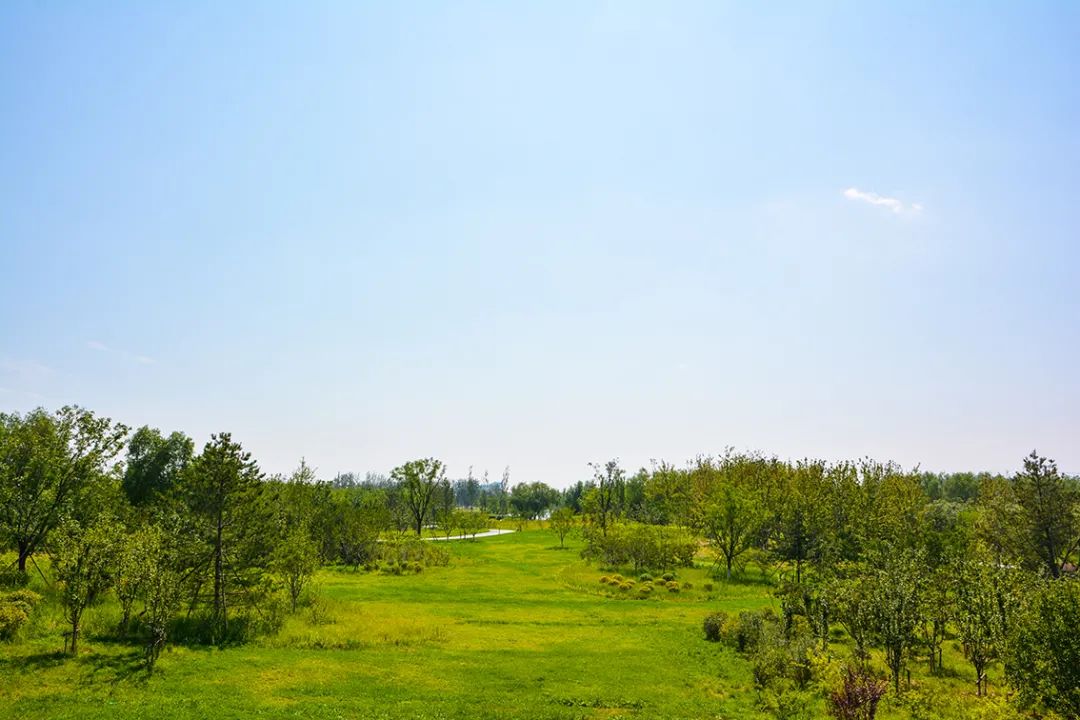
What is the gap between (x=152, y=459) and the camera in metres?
99.5

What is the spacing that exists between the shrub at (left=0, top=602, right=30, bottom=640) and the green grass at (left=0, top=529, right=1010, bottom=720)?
2.61 feet

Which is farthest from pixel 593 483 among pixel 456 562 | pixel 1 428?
pixel 1 428

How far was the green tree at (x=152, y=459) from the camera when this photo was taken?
9862 cm

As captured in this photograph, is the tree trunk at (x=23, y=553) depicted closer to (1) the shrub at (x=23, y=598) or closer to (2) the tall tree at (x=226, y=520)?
(1) the shrub at (x=23, y=598)

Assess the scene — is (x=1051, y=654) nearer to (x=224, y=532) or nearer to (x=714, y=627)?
(x=714, y=627)

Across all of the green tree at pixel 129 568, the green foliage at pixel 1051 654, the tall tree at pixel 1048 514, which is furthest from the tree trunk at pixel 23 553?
the tall tree at pixel 1048 514

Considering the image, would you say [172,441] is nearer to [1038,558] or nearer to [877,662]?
[877,662]

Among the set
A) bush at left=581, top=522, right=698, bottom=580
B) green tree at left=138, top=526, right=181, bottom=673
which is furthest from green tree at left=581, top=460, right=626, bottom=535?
green tree at left=138, top=526, right=181, bottom=673

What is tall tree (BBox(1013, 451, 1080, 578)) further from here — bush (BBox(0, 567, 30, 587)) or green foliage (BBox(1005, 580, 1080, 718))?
bush (BBox(0, 567, 30, 587))

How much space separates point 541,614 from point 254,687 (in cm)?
2408

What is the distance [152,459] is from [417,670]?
90912 millimetres

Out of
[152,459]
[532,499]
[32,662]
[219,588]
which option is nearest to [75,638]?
[32,662]

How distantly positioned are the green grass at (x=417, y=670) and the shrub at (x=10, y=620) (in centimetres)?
80

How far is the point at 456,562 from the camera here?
7981cm
